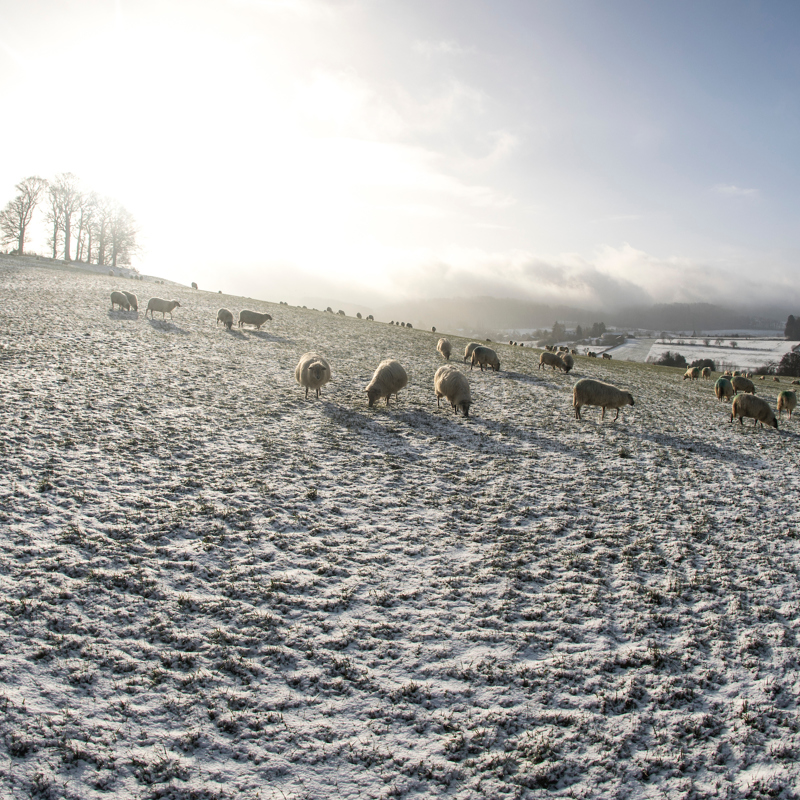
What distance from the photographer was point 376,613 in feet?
20.0

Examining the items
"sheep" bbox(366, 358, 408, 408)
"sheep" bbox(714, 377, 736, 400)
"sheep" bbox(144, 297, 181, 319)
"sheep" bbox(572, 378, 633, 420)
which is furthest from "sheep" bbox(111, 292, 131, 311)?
"sheep" bbox(714, 377, 736, 400)

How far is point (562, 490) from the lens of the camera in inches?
421

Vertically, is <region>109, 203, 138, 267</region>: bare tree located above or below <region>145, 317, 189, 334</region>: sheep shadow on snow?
above

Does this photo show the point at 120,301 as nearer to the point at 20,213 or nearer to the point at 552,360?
the point at 552,360

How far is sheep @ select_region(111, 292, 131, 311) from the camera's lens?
1227 inches

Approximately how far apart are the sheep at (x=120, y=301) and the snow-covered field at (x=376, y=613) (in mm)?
20750

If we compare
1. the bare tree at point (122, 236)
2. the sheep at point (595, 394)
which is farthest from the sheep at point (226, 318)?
the bare tree at point (122, 236)

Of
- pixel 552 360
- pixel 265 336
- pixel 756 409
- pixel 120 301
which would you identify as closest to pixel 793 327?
pixel 552 360

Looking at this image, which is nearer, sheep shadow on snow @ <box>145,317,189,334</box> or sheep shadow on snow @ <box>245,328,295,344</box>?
sheep shadow on snow @ <box>145,317,189,334</box>

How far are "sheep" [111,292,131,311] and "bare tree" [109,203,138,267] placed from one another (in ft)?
167

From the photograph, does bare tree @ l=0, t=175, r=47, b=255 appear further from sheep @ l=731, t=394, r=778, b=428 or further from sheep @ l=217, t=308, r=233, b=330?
sheep @ l=731, t=394, r=778, b=428

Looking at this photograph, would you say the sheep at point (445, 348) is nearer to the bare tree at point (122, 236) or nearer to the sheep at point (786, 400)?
the sheep at point (786, 400)

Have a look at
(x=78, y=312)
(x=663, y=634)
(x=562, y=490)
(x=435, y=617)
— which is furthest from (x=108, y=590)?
(x=78, y=312)

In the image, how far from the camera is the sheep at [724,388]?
82.3ft
